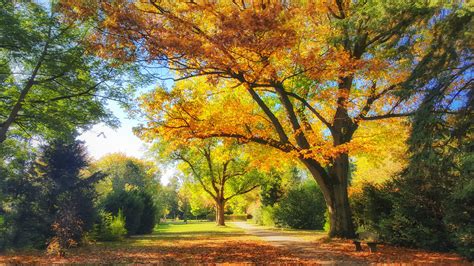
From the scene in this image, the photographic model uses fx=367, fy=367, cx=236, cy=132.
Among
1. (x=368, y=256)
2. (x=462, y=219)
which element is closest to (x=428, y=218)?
(x=462, y=219)

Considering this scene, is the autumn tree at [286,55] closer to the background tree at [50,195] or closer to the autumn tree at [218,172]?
the background tree at [50,195]

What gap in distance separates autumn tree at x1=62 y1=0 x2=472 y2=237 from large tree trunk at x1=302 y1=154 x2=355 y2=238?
48 millimetres

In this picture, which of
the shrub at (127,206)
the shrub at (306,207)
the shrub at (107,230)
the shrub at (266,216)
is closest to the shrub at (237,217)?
the shrub at (266,216)

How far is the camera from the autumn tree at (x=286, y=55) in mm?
11789

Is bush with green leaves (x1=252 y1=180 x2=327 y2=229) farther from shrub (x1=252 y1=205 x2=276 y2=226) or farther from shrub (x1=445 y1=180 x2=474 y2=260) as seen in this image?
shrub (x1=445 y1=180 x2=474 y2=260)

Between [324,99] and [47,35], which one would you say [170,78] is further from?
[324,99]

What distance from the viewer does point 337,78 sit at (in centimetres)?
1516

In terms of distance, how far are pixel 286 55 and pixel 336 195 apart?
720 centimetres

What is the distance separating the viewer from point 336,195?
1753 cm

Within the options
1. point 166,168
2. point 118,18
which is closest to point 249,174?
point 166,168

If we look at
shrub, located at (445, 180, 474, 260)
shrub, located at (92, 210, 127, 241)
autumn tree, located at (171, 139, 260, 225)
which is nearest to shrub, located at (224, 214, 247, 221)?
Result: autumn tree, located at (171, 139, 260, 225)

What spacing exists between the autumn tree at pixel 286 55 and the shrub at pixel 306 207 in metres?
9.41

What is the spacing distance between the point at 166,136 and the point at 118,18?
239 inches

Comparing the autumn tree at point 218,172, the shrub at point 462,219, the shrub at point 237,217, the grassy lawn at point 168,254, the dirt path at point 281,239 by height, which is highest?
the autumn tree at point 218,172
